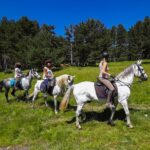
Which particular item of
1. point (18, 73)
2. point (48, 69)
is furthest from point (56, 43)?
point (48, 69)

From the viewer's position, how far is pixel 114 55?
280ft

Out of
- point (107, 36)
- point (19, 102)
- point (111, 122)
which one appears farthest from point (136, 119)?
point (107, 36)

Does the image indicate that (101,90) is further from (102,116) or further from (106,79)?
(102,116)

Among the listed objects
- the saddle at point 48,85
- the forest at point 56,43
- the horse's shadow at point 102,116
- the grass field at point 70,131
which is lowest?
the grass field at point 70,131

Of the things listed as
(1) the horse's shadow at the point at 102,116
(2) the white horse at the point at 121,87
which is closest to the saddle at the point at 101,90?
(2) the white horse at the point at 121,87

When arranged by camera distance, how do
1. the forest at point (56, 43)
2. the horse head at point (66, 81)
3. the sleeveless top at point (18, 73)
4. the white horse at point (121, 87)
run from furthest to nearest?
the forest at point (56, 43)
the sleeveless top at point (18, 73)
the horse head at point (66, 81)
the white horse at point (121, 87)

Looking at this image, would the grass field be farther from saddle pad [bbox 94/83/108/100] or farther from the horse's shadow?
saddle pad [bbox 94/83/108/100]

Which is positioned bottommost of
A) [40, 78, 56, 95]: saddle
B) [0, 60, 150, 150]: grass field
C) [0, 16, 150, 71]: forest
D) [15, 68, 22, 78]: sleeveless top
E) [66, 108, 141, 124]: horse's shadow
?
[0, 60, 150, 150]: grass field

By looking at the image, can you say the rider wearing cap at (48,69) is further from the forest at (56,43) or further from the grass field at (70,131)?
the forest at (56,43)

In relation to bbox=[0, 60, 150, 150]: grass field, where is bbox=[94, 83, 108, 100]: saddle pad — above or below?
above

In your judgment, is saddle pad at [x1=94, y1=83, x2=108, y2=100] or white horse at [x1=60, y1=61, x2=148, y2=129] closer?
white horse at [x1=60, y1=61, x2=148, y2=129]

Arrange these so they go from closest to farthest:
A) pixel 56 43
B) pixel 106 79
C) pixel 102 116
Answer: pixel 106 79, pixel 102 116, pixel 56 43

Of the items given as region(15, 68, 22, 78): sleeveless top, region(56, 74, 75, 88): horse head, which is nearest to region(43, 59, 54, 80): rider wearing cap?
region(56, 74, 75, 88): horse head

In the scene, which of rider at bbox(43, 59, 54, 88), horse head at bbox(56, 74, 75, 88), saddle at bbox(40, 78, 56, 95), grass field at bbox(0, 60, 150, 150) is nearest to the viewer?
grass field at bbox(0, 60, 150, 150)
